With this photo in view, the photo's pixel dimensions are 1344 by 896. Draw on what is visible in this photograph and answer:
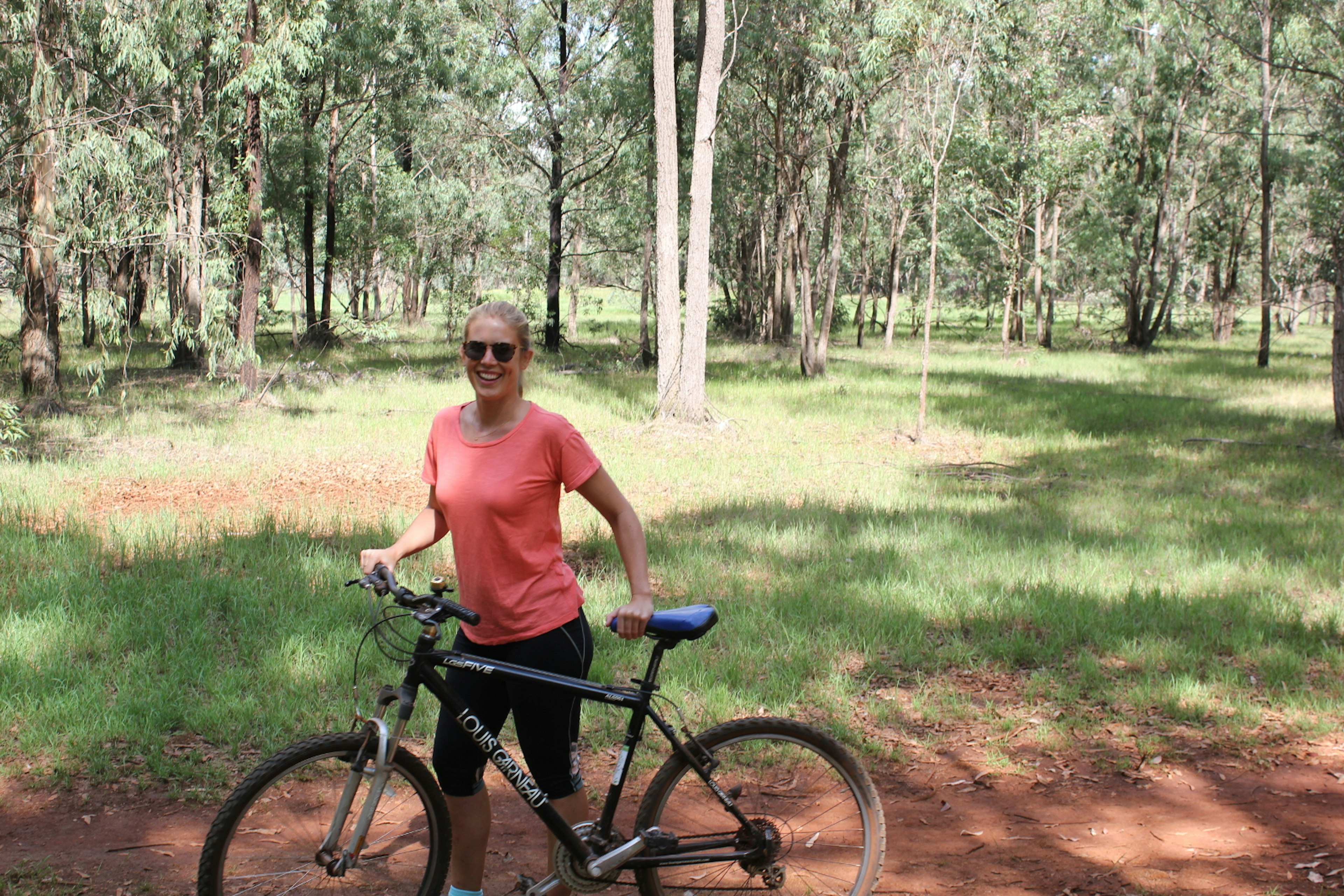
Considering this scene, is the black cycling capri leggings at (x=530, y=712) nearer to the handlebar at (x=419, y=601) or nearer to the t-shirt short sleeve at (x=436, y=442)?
the handlebar at (x=419, y=601)

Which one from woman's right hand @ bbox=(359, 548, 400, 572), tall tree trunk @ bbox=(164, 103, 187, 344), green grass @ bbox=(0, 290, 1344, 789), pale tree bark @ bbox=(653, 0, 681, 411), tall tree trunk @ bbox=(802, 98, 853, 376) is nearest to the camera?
woman's right hand @ bbox=(359, 548, 400, 572)

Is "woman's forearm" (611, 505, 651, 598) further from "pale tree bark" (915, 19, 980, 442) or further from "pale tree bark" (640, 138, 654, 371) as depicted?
"pale tree bark" (640, 138, 654, 371)

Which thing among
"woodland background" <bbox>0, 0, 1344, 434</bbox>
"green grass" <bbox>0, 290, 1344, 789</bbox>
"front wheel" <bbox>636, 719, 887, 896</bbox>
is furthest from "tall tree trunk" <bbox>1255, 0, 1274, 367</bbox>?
"front wheel" <bbox>636, 719, 887, 896</bbox>

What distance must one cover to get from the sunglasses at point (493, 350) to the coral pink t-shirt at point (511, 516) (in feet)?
0.57

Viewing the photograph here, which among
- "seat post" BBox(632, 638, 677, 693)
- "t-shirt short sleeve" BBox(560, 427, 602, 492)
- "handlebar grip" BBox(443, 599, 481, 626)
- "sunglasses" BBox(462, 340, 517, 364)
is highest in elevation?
"sunglasses" BBox(462, 340, 517, 364)

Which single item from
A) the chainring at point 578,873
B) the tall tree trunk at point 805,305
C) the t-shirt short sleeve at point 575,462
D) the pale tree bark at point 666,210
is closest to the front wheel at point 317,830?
the chainring at point 578,873

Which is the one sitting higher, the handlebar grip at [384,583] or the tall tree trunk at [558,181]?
the tall tree trunk at [558,181]

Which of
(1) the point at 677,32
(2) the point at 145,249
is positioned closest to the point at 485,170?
(1) the point at 677,32

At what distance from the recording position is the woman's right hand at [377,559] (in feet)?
10.2

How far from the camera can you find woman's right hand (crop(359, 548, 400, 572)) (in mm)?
3102

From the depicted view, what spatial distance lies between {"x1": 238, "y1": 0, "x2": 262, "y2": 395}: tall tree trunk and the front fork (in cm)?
1560

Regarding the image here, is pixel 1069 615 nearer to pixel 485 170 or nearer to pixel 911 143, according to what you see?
pixel 911 143

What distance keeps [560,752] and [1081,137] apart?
3496 centimetres

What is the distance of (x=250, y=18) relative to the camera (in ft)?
57.9
